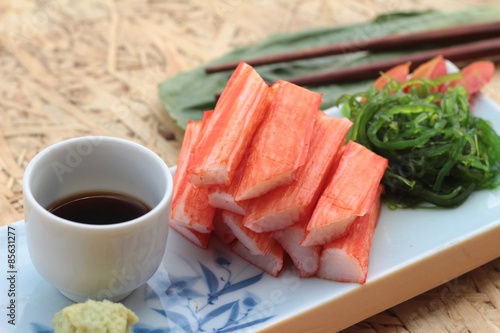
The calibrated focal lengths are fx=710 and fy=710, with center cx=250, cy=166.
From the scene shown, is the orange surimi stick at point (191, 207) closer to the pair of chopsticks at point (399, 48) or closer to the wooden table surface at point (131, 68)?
the wooden table surface at point (131, 68)

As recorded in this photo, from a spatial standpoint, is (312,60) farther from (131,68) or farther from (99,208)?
(99,208)

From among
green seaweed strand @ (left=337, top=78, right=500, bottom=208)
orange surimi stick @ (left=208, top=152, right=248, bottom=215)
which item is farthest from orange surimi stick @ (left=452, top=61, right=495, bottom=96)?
orange surimi stick @ (left=208, top=152, right=248, bottom=215)

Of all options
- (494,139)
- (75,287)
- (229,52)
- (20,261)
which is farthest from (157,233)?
(229,52)

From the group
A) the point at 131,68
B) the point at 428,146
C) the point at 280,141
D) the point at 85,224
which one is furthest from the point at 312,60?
the point at 85,224

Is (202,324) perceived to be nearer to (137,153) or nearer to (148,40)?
(137,153)

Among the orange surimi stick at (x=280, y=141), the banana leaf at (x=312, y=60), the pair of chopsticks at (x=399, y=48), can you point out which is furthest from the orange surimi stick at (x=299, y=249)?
the pair of chopsticks at (x=399, y=48)
